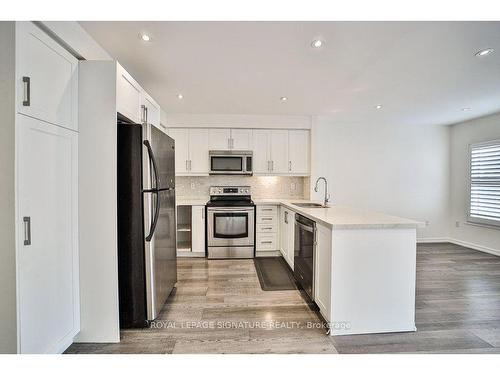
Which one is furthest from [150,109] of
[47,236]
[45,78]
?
[47,236]

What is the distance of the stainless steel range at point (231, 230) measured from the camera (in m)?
3.94

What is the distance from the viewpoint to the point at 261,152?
14.2 feet

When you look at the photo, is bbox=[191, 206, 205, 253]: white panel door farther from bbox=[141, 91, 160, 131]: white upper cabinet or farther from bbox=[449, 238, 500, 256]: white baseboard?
bbox=[449, 238, 500, 256]: white baseboard

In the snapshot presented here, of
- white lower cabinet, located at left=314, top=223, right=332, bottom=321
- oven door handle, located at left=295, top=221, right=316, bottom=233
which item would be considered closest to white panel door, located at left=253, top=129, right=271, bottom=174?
oven door handle, located at left=295, top=221, right=316, bottom=233

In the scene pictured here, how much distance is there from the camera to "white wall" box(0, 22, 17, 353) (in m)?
1.25

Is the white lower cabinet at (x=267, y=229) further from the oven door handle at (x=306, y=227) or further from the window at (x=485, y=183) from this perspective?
the window at (x=485, y=183)

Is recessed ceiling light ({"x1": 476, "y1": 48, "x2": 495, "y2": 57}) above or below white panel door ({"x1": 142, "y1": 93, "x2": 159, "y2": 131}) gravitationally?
above

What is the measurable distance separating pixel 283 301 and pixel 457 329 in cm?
149

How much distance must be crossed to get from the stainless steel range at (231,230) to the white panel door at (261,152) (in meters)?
0.70

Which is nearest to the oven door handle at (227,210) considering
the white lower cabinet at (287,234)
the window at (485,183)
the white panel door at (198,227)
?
the white panel door at (198,227)

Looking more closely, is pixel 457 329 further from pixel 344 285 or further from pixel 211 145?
pixel 211 145

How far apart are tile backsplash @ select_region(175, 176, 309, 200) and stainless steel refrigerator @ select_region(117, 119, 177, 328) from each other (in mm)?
2436

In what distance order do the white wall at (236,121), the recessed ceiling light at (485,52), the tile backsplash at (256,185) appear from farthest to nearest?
1. the tile backsplash at (256,185)
2. the white wall at (236,121)
3. the recessed ceiling light at (485,52)

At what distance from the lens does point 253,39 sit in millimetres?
1923
